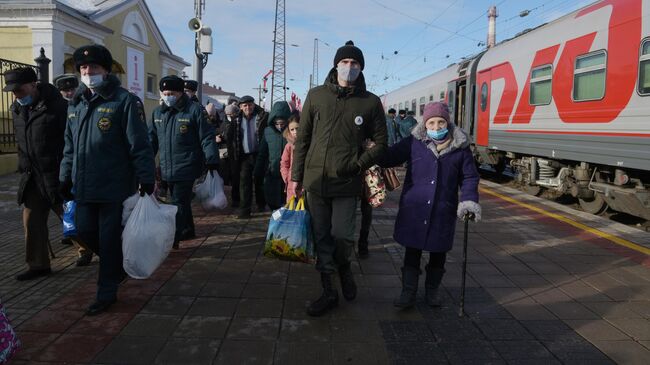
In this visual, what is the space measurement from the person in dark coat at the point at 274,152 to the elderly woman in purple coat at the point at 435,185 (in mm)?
2901

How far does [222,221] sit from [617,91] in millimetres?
5912

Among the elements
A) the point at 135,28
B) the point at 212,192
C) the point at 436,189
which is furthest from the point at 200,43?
the point at 135,28

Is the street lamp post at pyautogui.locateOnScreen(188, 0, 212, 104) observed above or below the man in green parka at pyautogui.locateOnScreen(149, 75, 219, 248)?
above

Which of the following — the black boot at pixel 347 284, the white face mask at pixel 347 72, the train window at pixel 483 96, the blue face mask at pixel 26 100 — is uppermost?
the train window at pixel 483 96

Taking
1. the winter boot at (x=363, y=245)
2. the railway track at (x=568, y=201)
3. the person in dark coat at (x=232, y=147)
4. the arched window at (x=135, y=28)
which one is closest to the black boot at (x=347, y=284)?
the winter boot at (x=363, y=245)

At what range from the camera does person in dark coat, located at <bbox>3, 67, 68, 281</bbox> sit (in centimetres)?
449

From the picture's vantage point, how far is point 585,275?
5.05m

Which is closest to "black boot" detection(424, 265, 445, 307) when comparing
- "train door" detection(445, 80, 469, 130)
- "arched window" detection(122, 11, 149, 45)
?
"train door" detection(445, 80, 469, 130)

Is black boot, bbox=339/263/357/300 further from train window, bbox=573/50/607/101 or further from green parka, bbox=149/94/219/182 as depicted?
train window, bbox=573/50/607/101

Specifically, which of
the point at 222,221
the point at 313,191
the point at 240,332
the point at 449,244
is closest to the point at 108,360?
the point at 240,332

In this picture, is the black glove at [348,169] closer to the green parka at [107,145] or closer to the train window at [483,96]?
the green parka at [107,145]

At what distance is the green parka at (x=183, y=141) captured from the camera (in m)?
5.62

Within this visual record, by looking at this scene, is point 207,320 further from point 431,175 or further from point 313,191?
point 431,175

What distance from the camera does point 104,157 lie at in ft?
12.7
